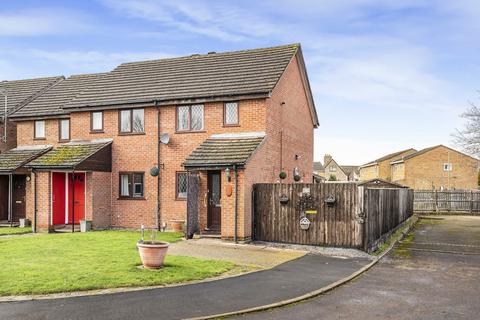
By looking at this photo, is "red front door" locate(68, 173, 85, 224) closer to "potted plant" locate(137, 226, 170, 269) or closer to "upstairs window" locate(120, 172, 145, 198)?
"upstairs window" locate(120, 172, 145, 198)

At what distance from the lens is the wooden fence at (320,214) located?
1483cm

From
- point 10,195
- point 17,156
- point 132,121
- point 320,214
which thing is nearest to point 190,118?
point 132,121

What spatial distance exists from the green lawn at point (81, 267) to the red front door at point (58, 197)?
542 centimetres

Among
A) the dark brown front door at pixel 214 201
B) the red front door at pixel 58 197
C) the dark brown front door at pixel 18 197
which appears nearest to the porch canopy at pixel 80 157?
the red front door at pixel 58 197

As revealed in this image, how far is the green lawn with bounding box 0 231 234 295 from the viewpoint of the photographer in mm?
9406

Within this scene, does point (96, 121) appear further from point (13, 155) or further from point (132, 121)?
point (13, 155)

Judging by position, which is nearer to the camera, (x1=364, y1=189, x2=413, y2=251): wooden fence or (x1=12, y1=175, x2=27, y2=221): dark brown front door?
(x1=364, y1=189, x2=413, y2=251): wooden fence

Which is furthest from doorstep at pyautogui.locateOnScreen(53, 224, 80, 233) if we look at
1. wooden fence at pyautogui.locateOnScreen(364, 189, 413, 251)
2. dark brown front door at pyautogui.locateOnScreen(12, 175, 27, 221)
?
wooden fence at pyautogui.locateOnScreen(364, 189, 413, 251)

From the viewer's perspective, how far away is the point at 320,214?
50.7ft

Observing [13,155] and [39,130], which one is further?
[39,130]

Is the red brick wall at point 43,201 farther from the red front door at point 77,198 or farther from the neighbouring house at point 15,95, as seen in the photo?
the neighbouring house at point 15,95

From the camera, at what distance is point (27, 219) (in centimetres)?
2245

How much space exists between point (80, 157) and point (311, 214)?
10406 millimetres

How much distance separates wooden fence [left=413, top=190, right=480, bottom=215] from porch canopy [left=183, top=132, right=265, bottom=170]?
24.5m
